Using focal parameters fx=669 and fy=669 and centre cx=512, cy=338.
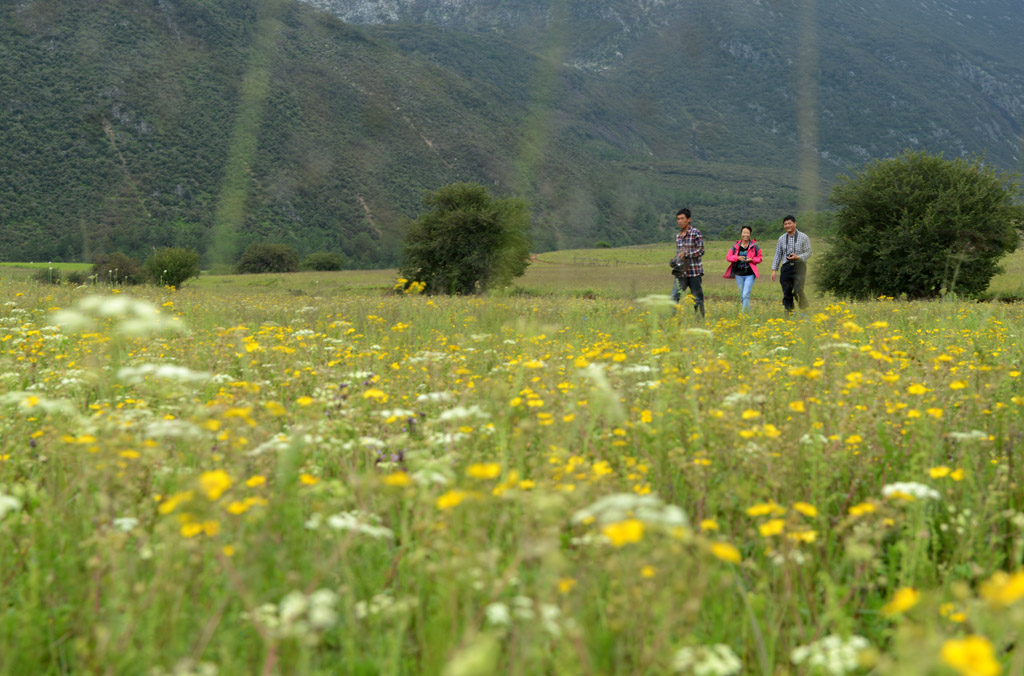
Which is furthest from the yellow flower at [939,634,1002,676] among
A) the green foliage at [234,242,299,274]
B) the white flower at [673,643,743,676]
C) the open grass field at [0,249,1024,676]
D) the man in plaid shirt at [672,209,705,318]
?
the green foliage at [234,242,299,274]

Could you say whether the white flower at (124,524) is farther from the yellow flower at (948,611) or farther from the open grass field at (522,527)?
the yellow flower at (948,611)

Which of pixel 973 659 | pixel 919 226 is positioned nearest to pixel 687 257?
pixel 973 659

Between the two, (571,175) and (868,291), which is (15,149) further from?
(571,175)

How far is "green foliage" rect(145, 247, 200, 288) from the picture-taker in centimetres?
4282

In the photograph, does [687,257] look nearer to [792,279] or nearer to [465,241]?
[792,279]

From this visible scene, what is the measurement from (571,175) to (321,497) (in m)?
196

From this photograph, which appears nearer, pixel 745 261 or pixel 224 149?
pixel 745 261

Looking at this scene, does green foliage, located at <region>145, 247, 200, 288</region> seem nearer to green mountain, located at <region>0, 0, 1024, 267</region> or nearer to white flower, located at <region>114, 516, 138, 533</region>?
white flower, located at <region>114, 516, 138, 533</region>

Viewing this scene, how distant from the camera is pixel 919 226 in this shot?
26312 mm

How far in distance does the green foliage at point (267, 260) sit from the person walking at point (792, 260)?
78.5 meters

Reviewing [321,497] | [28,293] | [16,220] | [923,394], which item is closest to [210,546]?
[321,497]

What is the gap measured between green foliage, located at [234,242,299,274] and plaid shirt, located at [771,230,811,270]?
257ft

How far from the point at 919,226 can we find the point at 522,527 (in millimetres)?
29412

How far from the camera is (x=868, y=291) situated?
2823cm
